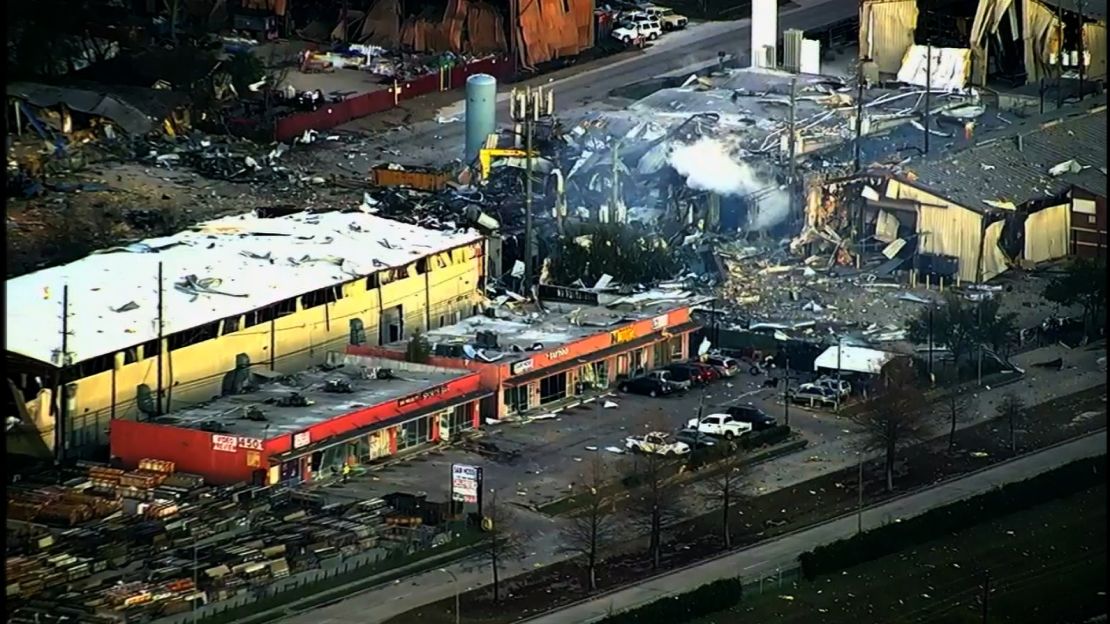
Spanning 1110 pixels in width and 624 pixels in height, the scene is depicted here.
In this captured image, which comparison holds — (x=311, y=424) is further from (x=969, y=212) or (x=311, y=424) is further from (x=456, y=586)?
(x=969, y=212)

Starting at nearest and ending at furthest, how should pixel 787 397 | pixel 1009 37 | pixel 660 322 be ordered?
pixel 787 397, pixel 660 322, pixel 1009 37

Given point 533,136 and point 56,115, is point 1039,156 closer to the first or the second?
point 533,136

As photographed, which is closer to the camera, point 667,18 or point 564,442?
point 564,442

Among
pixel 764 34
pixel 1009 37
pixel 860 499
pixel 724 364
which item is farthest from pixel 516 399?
pixel 1009 37

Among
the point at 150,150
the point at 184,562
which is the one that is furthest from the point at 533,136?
the point at 184,562

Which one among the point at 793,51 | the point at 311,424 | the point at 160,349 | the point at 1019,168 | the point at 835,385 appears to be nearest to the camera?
the point at 311,424

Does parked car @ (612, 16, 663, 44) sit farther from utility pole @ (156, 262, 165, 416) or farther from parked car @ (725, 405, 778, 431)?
utility pole @ (156, 262, 165, 416)

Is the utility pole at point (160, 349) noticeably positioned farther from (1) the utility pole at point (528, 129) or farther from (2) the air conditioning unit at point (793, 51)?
(2) the air conditioning unit at point (793, 51)
